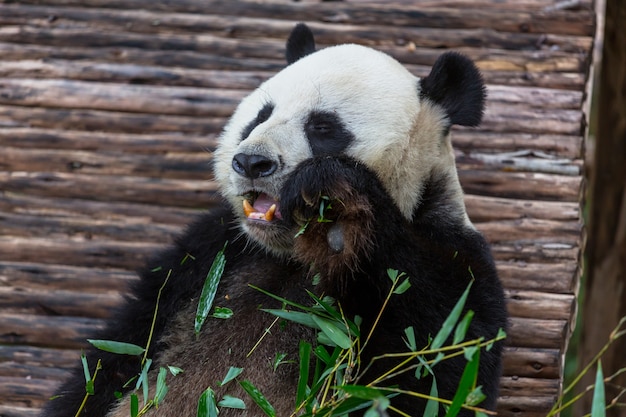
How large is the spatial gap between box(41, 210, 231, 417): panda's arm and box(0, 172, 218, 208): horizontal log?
1.49m

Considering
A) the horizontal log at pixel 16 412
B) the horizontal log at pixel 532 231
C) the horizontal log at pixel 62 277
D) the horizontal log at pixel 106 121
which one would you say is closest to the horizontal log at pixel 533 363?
the horizontal log at pixel 532 231

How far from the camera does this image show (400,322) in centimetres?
378

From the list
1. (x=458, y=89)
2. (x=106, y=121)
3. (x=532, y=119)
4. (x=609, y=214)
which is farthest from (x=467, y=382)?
(x=609, y=214)

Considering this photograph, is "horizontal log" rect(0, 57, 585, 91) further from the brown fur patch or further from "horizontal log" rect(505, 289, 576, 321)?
the brown fur patch

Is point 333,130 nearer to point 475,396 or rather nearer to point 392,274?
point 392,274

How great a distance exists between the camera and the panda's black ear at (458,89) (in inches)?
174

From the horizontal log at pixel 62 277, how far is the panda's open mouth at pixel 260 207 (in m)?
1.95

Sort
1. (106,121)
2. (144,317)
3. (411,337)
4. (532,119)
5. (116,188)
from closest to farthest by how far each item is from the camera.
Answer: (411,337), (144,317), (116,188), (532,119), (106,121)

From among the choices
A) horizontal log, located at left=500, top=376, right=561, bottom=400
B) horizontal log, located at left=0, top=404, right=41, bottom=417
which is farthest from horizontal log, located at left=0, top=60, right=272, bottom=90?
horizontal log, located at left=500, top=376, right=561, bottom=400

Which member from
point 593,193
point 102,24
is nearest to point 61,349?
point 102,24

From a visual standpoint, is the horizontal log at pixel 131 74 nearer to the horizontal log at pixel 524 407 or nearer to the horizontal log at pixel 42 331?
the horizontal log at pixel 42 331

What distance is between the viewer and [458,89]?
4.47 m

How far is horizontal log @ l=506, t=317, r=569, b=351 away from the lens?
17.3 feet

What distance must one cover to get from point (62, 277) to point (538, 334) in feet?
9.53
